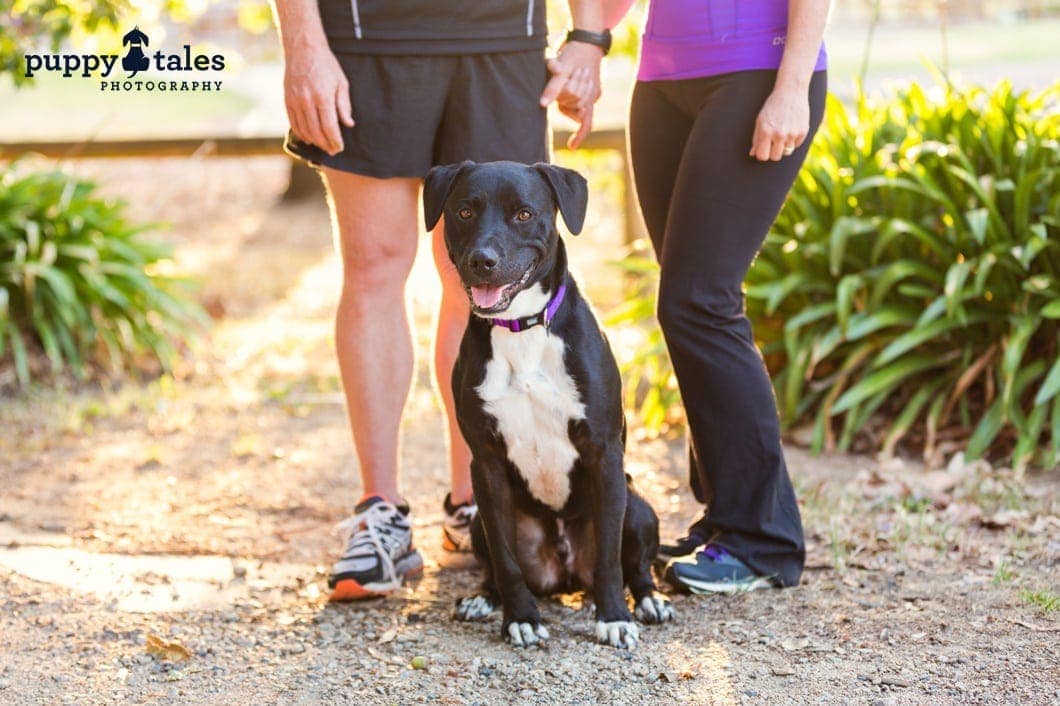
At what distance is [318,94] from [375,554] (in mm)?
1171

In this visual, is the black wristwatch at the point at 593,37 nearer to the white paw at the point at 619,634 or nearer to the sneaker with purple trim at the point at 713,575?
the sneaker with purple trim at the point at 713,575

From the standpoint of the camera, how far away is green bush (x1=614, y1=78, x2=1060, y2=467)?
4.14 m

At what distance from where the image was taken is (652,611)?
9.71 ft

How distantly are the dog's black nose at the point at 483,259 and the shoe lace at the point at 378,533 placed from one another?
0.96m

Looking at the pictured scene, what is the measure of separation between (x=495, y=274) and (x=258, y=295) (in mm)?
5271

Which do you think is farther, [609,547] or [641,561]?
[641,561]

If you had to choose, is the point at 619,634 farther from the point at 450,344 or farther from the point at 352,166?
the point at 352,166

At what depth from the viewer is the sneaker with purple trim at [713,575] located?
10.2ft

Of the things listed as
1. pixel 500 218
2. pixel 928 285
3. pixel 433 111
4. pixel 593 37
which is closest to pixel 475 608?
pixel 500 218

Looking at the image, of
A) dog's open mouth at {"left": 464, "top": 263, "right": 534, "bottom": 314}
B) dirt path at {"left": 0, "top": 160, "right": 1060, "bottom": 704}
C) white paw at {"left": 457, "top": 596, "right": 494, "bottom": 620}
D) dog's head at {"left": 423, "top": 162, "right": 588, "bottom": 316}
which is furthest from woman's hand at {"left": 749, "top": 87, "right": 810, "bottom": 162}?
white paw at {"left": 457, "top": 596, "right": 494, "bottom": 620}

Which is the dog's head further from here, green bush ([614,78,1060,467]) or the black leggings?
green bush ([614,78,1060,467])

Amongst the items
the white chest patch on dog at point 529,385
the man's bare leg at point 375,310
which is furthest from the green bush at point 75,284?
the white chest patch on dog at point 529,385

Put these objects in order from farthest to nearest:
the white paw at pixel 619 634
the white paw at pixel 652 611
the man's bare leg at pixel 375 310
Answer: the man's bare leg at pixel 375 310
the white paw at pixel 652 611
the white paw at pixel 619 634

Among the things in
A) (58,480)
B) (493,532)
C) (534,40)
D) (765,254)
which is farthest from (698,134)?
(58,480)
